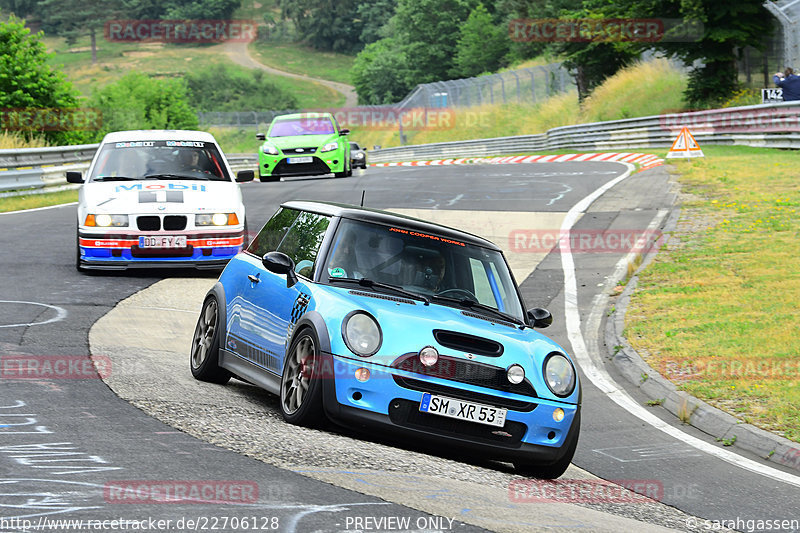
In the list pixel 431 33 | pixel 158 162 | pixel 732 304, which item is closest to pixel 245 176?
pixel 158 162

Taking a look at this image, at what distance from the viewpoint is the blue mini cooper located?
6.61m

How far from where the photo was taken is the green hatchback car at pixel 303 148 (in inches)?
1113

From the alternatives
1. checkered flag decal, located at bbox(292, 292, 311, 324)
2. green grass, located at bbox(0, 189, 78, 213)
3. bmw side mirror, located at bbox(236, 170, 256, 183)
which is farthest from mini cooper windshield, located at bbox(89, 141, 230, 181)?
green grass, located at bbox(0, 189, 78, 213)

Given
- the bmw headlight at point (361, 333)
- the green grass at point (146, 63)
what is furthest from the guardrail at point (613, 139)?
the green grass at point (146, 63)

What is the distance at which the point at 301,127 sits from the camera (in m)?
28.8

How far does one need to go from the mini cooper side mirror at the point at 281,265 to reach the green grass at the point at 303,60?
147306 mm

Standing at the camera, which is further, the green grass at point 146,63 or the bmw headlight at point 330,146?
the green grass at point 146,63

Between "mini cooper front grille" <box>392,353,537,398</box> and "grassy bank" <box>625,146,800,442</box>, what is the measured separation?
2.90 metres

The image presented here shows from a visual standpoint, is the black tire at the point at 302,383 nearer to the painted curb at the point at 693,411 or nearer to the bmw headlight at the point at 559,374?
the bmw headlight at the point at 559,374

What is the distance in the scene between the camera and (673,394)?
32.1 feet

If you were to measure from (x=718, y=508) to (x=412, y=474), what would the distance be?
6.76 ft

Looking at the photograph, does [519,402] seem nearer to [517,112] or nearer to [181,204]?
[181,204]

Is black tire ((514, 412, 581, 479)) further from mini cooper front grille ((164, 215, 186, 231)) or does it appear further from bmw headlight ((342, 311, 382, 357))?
mini cooper front grille ((164, 215, 186, 231))

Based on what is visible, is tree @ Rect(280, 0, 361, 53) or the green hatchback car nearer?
the green hatchback car
